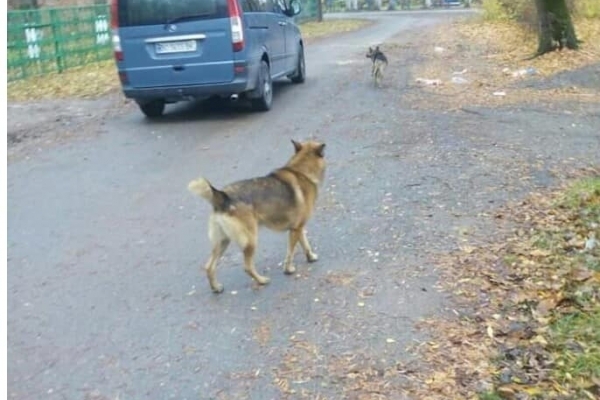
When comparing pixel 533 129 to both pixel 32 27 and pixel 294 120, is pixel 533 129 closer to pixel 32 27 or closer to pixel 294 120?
pixel 294 120

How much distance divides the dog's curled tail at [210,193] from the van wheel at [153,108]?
7.51 m

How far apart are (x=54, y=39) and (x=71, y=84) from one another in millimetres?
3689

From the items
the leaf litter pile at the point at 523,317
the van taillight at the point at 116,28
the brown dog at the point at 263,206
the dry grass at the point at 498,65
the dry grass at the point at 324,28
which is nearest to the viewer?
the leaf litter pile at the point at 523,317

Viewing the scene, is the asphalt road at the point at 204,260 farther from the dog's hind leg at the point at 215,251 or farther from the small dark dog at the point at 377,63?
the small dark dog at the point at 377,63

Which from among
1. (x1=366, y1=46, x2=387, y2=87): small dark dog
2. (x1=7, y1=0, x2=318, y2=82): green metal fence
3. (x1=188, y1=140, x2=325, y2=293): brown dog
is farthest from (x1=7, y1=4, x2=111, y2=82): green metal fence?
(x1=188, y1=140, x2=325, y2=293): brown dog

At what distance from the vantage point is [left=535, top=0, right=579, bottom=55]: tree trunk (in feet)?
52.5

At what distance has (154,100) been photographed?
11.9 metres

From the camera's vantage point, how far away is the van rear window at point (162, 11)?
35.4 feet

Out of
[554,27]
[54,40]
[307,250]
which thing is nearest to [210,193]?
[307,250]

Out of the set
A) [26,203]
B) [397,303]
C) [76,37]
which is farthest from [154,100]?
[76,37]

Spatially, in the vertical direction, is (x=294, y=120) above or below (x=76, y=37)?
below

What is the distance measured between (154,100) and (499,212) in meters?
6.71

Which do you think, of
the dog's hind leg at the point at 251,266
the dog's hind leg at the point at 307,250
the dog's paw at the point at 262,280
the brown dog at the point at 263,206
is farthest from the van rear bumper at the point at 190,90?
the dog's paw at the point at 262,280

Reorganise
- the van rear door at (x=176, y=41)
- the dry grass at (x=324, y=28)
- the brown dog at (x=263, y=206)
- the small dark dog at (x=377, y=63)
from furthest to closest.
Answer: the dry grass at (x=324, y=28) < the small dark dog at (x=377, y=63) < the van rear door at (x=176, y=41) < the brown dog at (x=263, y=206)
